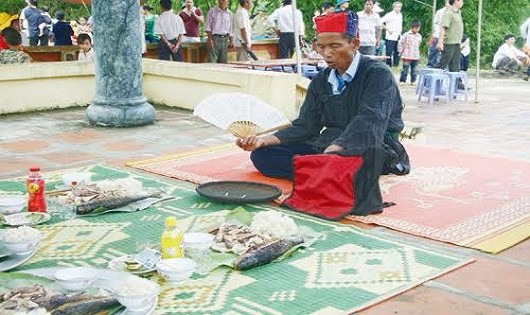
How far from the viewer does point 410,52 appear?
12.6 metres

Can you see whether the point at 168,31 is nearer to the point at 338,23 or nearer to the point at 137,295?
the point at 338,23

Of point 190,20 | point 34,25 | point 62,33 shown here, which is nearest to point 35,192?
point 62,33

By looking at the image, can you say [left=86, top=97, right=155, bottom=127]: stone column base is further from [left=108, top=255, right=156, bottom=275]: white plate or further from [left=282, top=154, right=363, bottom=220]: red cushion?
[left=108, top=255, right=156, bottom=275]: white plate

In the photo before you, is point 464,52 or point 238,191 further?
point 464,52

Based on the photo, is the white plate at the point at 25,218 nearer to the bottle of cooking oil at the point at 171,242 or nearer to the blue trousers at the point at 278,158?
the bottle of cooking oil at the point at 171,242

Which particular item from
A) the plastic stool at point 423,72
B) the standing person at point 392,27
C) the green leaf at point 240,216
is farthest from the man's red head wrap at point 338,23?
the standing person at point 392,27

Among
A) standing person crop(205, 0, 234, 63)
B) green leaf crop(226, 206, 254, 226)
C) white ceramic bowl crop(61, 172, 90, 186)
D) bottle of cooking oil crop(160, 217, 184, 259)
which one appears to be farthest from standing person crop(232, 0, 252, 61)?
bottle of cooking oil crop(160, 217, 184, 259)

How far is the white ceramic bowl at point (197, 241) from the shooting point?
3295mm

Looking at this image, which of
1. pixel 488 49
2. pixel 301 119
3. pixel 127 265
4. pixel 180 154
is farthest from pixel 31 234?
pixel 488 49

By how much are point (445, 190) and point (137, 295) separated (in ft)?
8.77

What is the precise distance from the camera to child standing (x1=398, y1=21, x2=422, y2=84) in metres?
12.6

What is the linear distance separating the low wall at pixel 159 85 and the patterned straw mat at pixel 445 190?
152 cm

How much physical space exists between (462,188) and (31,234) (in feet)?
9.29

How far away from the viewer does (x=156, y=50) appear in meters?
11.4
